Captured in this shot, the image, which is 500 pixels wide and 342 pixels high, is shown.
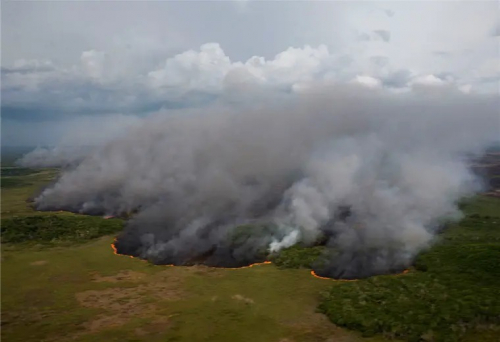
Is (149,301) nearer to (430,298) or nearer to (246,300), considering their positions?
(246,300)

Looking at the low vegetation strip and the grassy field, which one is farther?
the low vegetation strip

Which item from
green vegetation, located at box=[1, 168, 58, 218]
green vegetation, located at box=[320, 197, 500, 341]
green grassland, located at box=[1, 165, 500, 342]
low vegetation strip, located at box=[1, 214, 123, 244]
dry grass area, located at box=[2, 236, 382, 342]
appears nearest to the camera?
green vegetation, located at box=[320, 197, 500, 341]

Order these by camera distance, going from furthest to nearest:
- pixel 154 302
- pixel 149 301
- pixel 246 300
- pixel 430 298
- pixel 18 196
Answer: pixel 18 196 < pixel 149 301 < pixel 154 302 < pixel 246 300 < pixel 430 298

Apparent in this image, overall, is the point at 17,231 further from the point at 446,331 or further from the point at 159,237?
the point at 446,331

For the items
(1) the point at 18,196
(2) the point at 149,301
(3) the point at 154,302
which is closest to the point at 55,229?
(2) the point at 149,301

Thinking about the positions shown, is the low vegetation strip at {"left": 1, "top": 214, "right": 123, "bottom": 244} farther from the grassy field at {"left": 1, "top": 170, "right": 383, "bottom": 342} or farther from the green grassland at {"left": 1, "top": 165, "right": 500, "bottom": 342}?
the grassy field at {"left": 1, "top": 170, "right": 383, "bottom": 342}

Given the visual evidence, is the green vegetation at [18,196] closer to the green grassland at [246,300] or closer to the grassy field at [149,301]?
the green grassland at [246,300]

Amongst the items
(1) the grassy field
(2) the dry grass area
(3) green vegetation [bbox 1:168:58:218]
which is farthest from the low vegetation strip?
(3) green vegetation [bbox 1:168:58:218]
